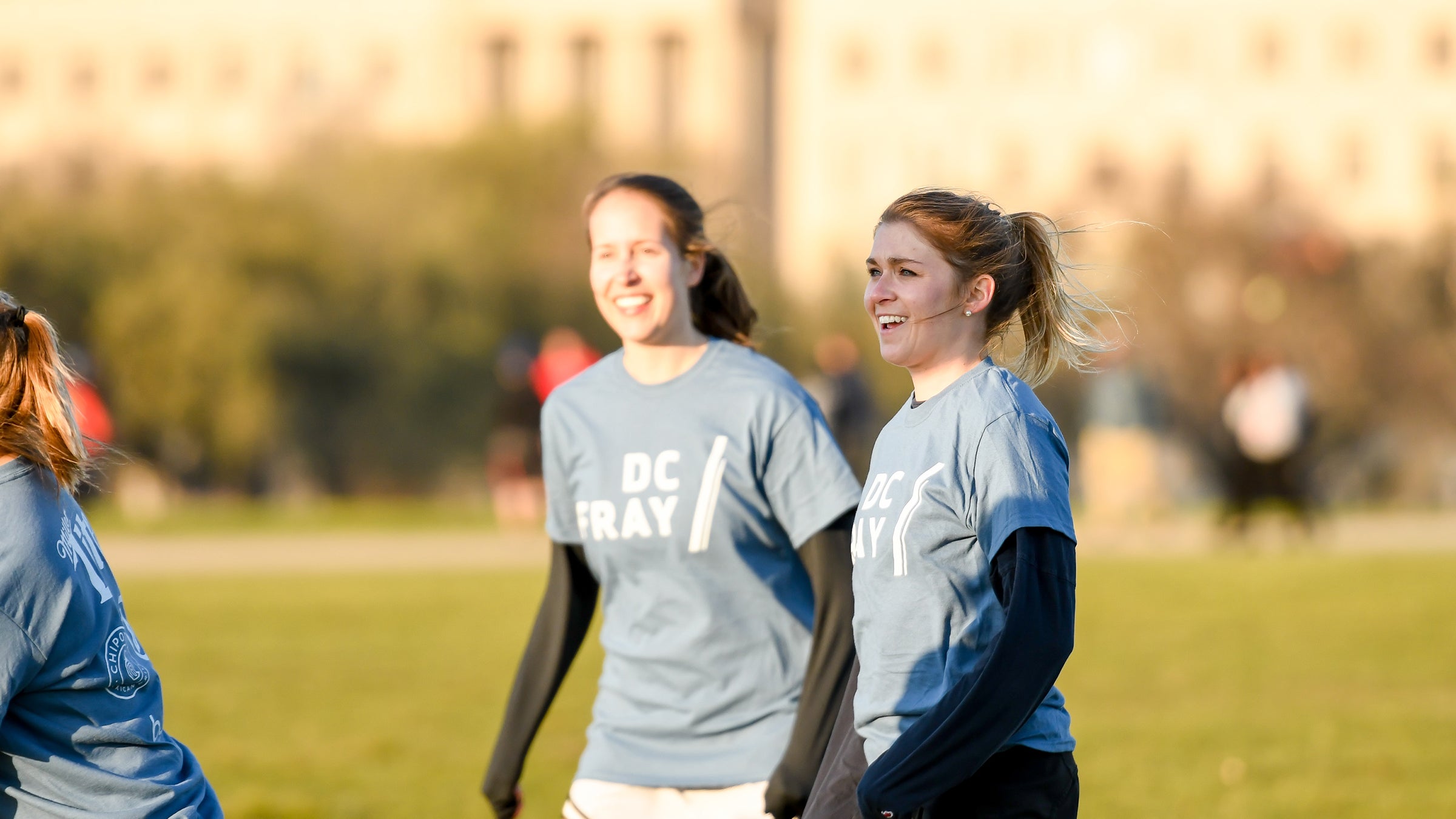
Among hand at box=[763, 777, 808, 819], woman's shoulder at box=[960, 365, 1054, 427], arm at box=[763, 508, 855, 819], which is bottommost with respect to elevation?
hand at box=[763, 777, 808, 819]

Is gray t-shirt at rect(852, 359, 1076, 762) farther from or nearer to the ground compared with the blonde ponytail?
nearer to the ground

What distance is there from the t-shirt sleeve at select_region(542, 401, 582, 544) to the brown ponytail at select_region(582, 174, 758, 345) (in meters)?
0.44

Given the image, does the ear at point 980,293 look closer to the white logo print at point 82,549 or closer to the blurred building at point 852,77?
the white logo print at point 82,549

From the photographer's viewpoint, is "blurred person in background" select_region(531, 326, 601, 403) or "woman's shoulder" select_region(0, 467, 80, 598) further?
"blurred person in background" select_region(531, 326, 601, 403)

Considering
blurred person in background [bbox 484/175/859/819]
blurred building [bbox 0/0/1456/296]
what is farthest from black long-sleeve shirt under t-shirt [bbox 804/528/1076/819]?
blurred building [bbox 0/0/1456/296]

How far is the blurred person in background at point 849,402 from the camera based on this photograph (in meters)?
20.6

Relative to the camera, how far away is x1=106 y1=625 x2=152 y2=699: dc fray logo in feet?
10.6

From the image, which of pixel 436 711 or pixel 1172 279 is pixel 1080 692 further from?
pixel 1172 279

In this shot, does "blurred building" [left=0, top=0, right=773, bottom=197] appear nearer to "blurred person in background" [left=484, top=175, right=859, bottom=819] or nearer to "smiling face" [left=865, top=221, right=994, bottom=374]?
"blurred person in background" [left=484, top=175, right=859, bottom=819]

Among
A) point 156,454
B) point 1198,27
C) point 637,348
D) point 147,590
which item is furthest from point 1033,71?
point 637,348

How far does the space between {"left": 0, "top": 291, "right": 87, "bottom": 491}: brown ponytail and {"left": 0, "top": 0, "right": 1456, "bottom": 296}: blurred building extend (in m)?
75.2

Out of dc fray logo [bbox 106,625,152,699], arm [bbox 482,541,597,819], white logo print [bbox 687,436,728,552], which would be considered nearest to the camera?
dc fray logo [bbox 106,625,152,699]

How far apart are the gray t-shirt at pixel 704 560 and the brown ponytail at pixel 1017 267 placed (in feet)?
2.99

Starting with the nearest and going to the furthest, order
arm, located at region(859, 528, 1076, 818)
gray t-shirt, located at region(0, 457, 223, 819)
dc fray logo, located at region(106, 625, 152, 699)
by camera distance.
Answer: arm, located at region(859, 528, 1076, 818) < gray t-shirt, located at region(0, 457, 223, 819) < dc fray logo, located at region(106, 625, 152, 699)
